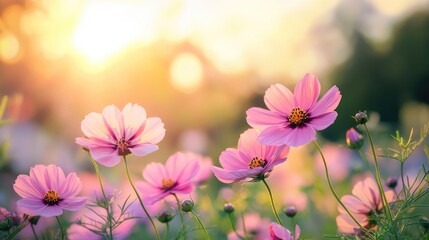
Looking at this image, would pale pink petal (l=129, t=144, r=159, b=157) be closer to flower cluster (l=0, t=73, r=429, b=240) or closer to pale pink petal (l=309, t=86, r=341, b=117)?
flower cluster (l=0, t=73, r=429, b=240)

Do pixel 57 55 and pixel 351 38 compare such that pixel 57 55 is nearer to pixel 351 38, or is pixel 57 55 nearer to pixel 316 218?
pixel 316 218

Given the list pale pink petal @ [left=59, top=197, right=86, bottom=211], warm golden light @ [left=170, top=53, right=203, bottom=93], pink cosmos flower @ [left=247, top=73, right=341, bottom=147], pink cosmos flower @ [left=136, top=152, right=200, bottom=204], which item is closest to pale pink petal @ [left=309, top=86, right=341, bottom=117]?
pink cosmos flower @ [left=247, top=73, right=341, bottom=147]

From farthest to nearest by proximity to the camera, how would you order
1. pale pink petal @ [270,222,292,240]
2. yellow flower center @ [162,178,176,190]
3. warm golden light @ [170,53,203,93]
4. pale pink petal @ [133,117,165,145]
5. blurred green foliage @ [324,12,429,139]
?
blurred green foliage @ [324,12,429,139] < warm golden light @ [170,53,203,93] < yellow flower center @ [162,178,176,190] < pale pink petal @ [133,117,165,145] < pale pink petal @ [270,222,292,240]

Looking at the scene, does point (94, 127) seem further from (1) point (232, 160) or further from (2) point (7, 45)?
(2) point (7, 45)

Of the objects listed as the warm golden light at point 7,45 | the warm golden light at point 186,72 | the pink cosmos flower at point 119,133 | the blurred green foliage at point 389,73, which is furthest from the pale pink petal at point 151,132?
the blurred green foliage at point 389,73

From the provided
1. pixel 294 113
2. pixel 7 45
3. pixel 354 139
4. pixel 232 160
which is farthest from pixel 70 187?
pixel 7 45

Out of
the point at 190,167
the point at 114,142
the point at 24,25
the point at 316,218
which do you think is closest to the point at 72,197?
the point at 114,142
